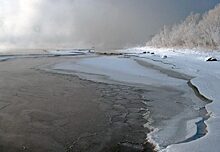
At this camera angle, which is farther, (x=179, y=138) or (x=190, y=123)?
(x=190, y=123)

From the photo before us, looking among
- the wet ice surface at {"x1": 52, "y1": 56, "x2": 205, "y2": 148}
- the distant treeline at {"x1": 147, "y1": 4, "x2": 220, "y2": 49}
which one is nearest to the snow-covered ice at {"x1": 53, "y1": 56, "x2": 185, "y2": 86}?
the wet ice surface at {"x1": 52, "y1": 56, "x2": 205, "y2": 148}

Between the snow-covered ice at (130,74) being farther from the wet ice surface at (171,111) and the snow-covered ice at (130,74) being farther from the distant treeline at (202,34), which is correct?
the distant treeline at (202,34)

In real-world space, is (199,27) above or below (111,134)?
above

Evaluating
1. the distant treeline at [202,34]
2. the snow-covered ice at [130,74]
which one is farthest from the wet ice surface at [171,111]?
the distant treeline at [202,34]

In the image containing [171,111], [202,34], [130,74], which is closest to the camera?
[171,111]

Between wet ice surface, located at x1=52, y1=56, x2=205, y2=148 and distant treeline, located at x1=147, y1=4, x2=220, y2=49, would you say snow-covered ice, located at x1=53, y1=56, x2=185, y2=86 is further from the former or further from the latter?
distant treeline, located at x1=147, y1=4, x2=220, y2=49

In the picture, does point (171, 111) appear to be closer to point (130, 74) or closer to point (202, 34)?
point (130, 74)

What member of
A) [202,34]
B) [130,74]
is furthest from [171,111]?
[202,34]

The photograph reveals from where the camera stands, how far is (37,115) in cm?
1329

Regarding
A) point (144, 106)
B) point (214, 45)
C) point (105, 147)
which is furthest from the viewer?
point (214, 45)

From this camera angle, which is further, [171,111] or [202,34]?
[202,34]

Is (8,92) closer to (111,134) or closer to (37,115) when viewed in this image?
(37,115)

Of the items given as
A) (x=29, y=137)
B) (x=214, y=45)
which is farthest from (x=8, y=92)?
(x=214, y=45)

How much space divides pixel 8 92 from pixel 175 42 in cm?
13303
